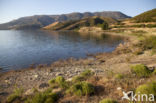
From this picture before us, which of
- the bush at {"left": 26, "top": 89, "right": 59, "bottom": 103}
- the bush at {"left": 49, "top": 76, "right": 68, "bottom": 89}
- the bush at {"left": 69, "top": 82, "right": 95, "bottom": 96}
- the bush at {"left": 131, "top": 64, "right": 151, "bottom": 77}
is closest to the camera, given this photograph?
the bush at {"left": 26, "top": 89, "right": 59, "bottom": 103}

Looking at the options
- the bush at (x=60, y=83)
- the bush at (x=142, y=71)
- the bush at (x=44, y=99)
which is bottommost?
the bush at (x=60, y=83)

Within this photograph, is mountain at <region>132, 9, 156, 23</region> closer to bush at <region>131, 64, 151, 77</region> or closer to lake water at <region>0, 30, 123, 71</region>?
lake water at <region>0, 30, 123, 71</region>

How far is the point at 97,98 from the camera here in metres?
5.52

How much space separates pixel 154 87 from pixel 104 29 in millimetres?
108091

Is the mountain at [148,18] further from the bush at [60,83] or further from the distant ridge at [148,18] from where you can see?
the bush at [60,83]

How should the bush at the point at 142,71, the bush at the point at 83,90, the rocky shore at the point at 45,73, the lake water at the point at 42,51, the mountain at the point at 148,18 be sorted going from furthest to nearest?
the mountain at the point at 148,18
the lake water at the point at 42,51
the rocky shore at the point at 45,73
the bush at the point at 142,71
the bush at the point at 83,90

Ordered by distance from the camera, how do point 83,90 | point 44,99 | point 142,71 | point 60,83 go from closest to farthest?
1. point 44,99
2. point 83,90
3. point 60,83
4. point 142,71

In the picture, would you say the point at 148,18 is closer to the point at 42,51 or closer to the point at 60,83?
the point at 42,51

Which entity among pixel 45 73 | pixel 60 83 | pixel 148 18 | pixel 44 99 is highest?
pixel 148 18

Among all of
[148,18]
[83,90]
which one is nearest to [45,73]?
[83,90]

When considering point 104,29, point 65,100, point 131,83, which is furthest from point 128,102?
point 104,29

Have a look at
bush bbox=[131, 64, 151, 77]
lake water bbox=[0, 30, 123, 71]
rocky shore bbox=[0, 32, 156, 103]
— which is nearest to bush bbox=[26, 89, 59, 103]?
rocky shore bbox=[0, 32, 156, 103]

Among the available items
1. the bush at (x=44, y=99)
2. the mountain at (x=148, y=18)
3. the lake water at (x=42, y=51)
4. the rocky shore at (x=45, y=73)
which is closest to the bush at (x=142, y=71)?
the rocky shore at (x=45, y=73)

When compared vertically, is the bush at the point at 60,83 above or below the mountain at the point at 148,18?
below
